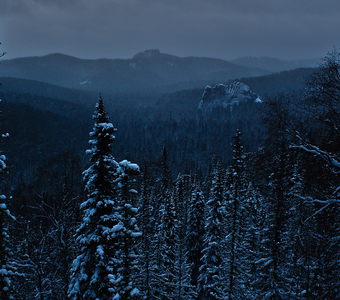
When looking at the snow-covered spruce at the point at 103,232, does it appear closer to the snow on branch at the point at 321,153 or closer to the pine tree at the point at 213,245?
the snow on branch at the point at 321,153

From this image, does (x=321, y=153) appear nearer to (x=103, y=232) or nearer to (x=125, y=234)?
(x=125, y=234)

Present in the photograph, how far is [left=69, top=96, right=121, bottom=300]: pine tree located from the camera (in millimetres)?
9195

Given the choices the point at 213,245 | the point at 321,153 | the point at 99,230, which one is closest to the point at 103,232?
the point at 99,230

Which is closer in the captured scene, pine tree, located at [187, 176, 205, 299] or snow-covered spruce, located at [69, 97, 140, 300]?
snow-covered spruce, located at [69, 97, 140, 300]

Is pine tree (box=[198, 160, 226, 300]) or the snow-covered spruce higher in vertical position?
the snow-covered spruce

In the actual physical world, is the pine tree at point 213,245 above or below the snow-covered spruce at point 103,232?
below

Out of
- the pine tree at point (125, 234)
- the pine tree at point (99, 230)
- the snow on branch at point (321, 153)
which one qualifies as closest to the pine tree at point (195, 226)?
the pine tree at point (125, 234)

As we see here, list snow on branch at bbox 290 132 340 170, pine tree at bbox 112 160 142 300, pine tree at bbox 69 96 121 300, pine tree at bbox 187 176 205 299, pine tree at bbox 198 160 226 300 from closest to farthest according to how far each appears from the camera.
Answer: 1. snow on branch at bbox 290 132 340 170
2. pine tree at bbox 69 96 121 300
3. pine tree at bbox 112 160 142 300
4. pine tree at bbox 198 160 226 300
5. pine tree at bbox 187 176 205 299

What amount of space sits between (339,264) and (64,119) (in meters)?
Answer: 205

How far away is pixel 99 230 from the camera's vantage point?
9586mm

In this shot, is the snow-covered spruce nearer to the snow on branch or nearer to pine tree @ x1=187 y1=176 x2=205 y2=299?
the snow on branch

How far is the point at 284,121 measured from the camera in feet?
23.1

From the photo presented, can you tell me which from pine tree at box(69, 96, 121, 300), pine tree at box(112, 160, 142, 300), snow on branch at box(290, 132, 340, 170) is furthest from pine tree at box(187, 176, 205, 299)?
snow on branch at box(290, 132, 340, 170)

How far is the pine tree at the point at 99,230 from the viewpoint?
30.2 feet
